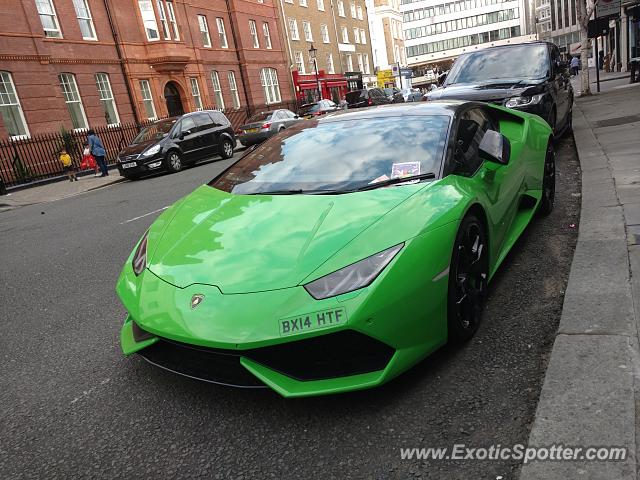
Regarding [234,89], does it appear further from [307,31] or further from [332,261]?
[332,261]

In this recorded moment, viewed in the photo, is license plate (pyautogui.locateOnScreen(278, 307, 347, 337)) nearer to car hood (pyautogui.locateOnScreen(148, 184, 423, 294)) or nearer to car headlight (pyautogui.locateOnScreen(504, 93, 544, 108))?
car hood (pyautogui.locateOnScreen(148, 184, 423, 294))

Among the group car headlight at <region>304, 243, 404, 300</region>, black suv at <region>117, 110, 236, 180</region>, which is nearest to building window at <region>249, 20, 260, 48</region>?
black suv at <region>117, 110, 236, 180</region>

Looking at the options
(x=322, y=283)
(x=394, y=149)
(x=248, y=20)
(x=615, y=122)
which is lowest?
(x=615, y=122)

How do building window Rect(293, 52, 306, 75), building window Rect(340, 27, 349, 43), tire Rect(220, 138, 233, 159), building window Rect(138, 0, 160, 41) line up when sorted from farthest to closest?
building window Rect(340, 27, 349, 43) < building window Rect(293, 52, 306, 75) < building window Rect(138, 0, 160, 41) < tire Rect(220, 138, 233, 159)

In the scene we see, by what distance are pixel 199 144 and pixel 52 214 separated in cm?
685

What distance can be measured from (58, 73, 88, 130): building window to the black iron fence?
668mm

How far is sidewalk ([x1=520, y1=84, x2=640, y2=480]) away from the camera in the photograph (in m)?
1.78

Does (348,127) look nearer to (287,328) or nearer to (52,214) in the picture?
(287,328)

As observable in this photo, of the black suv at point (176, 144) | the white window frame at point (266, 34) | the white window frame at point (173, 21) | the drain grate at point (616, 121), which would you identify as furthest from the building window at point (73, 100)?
the drain grate at point (616, 121)

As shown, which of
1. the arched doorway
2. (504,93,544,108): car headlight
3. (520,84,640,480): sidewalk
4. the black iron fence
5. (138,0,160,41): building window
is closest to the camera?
(520,84,640,480): sidewalk

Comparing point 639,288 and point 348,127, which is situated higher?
point 348,127

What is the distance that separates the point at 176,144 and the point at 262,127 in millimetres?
4750

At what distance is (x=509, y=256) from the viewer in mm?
3818

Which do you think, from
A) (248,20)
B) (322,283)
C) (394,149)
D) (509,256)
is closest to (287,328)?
(322,283)
